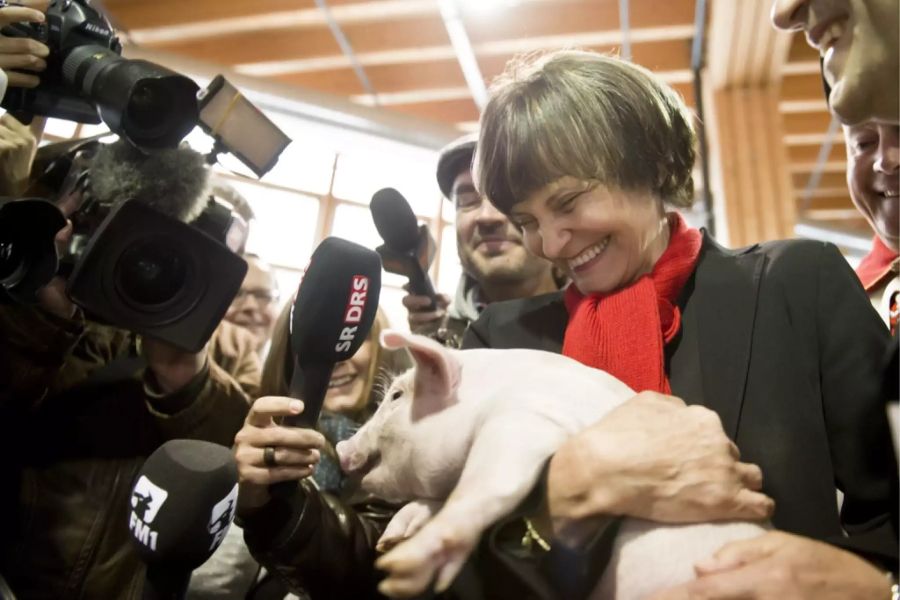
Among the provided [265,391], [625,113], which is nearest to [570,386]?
[625,113]

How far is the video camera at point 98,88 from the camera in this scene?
0.93 m

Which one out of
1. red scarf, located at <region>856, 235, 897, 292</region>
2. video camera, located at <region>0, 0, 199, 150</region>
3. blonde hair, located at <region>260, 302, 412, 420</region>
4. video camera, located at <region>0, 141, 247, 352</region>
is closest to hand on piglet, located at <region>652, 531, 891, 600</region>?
blonde hair, located at <region>260, 302, 412, 420</region>

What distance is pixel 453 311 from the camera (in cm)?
137

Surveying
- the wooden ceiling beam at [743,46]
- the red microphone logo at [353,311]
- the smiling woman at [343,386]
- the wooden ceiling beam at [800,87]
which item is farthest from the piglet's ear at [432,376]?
the wooden ceiling beam at [800,87]

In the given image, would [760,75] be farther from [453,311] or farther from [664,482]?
[664,482]

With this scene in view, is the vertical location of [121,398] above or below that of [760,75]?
below

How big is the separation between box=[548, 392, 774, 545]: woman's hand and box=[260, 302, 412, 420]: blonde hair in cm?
42

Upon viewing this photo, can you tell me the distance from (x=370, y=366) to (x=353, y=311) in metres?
0.54

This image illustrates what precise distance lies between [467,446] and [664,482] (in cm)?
18

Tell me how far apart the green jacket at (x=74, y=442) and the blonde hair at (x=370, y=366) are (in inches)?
4.0

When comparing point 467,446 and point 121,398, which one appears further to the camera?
point 121,398

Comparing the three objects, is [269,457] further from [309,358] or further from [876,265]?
[876,265]

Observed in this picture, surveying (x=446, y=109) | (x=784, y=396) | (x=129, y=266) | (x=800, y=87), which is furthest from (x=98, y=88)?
(x=800, y=87)

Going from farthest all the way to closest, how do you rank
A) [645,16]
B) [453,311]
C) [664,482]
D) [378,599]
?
[645,16] → [453,311] → [378,599] → [664,482]
